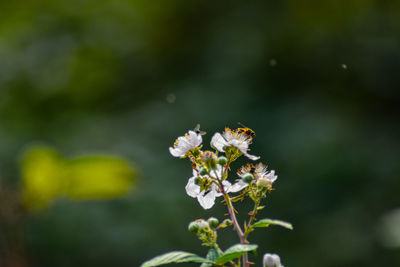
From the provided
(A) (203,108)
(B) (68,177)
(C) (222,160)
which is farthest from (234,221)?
(A) (203,108)

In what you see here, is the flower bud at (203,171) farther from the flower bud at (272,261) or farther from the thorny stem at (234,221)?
the flower bud at (272,261)

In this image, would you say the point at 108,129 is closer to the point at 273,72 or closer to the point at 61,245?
the point at 61,245

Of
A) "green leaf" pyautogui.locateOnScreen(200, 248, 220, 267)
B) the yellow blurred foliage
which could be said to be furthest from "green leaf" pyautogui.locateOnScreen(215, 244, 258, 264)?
the yellow blurred foliage

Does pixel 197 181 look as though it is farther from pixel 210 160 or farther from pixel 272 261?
pixel 272 261

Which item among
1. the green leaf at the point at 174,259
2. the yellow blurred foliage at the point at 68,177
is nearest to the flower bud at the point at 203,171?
the green leaf at the point at 174,259

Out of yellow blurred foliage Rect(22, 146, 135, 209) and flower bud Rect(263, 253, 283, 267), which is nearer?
flower bud Rect(263, 253, 283, 267)

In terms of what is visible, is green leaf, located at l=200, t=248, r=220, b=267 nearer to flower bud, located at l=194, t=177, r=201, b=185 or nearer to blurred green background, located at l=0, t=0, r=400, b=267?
flower bud, located at l=194, t=177, r=201, b=185

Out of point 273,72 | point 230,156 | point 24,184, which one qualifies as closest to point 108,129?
point 273,72
